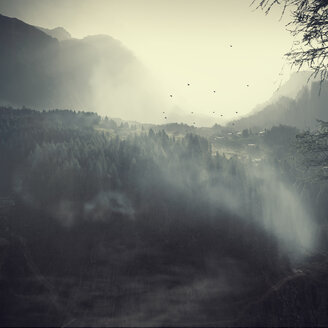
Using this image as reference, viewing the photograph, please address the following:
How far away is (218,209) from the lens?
8962 cm

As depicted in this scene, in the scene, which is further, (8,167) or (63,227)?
(8,167)

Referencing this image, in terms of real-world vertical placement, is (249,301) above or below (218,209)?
below

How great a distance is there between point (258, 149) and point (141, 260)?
14629 centimetres

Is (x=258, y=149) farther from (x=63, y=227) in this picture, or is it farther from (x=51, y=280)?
(x=51, y=280)

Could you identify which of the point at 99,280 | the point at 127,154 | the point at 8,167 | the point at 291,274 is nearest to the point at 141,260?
the point at 99,280

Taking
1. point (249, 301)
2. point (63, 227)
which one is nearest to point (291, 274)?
point (249, 301)

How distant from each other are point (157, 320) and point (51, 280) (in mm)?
28522

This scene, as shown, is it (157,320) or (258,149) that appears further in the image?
(258,149)

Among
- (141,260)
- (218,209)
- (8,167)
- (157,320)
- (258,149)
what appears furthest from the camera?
(258,149)

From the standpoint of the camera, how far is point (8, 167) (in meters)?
140

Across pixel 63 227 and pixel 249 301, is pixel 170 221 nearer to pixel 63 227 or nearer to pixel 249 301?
pixel 63 227

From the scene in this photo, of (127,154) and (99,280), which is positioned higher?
(127,154)

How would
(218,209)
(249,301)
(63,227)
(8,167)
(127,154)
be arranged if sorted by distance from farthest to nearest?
(8,167)
(127,154)
(218,209)
(63,227)
(249,301)

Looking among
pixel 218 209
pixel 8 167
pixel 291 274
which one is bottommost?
pixel 291 274
